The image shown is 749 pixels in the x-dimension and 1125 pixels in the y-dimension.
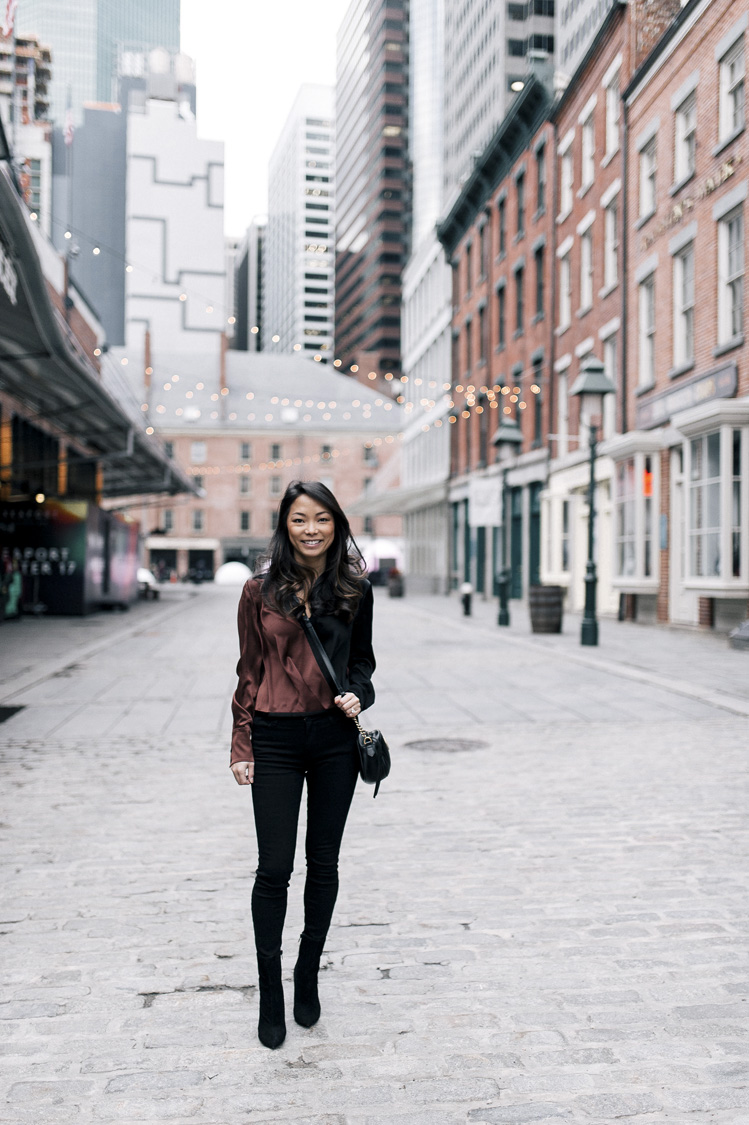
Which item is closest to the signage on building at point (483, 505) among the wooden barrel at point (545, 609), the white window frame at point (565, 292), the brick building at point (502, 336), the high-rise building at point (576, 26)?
the brick building at point (502, 336)

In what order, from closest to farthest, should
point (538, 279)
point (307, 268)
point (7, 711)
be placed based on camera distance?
point (7, 711) → point (538, 279) → point (307, 268)

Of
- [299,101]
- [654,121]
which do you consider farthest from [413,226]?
[654,121]

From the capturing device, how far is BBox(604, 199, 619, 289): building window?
24234 millimetres

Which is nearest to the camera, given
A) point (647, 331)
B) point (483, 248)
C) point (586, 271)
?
point (647, 331)

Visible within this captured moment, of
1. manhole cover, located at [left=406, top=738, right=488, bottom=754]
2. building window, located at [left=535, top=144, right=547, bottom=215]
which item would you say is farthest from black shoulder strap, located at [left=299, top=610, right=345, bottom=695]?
building window, located at [left=535, top=144, right=547, bottom=215]

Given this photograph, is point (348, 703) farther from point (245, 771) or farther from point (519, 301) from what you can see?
point (519, 301)

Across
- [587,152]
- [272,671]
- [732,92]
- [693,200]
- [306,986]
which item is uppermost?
[587,152]

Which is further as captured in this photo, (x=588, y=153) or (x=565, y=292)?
(x=565, y=292)

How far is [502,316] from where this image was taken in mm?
35312

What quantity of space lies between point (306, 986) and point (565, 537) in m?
26.2

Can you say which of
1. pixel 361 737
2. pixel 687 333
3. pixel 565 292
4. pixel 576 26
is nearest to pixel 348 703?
pixel 361 737

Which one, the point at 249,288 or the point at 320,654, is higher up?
the point at 249,288

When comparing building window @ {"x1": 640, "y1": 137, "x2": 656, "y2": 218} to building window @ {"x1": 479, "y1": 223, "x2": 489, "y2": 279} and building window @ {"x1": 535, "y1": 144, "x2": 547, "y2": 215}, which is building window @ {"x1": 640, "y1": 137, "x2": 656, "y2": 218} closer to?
building window @ {"x1": 535, "y1": 144, "x2": 547, "y2": 215}

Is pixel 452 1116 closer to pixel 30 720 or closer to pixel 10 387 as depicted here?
pixel 30 720
